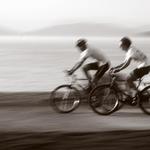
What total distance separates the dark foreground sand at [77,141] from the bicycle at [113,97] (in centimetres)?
246

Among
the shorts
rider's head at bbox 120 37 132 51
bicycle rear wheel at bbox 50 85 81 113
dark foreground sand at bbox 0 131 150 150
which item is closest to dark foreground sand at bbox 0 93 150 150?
dark foreground sand at bbox 0 131 150 150

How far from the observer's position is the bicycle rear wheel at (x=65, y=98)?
1435 centimetres

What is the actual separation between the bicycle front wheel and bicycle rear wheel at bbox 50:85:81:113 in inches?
25.7

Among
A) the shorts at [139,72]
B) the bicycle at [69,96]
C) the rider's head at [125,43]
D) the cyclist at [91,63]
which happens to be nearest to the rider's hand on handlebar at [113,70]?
the cyclist at [91,63]

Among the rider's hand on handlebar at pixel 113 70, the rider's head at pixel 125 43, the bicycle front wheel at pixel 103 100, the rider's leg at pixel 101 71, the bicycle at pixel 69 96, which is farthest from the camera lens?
the bicycle at pixel 69 96

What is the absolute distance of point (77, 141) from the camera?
10469 millimetres

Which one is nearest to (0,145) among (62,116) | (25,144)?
(25,144)

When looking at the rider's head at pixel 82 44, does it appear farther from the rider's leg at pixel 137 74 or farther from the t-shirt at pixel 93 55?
the rider's leg at pixel 137 74

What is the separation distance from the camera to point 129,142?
10.3 m

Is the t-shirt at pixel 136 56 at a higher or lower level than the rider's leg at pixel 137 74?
higher

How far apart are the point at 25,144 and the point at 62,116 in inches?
152

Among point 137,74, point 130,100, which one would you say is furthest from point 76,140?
point 130,100

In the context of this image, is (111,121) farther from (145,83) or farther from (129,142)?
(129,142)

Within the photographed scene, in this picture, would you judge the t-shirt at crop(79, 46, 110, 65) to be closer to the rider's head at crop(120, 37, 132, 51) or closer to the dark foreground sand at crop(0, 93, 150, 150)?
the rider's head at crop(120, 37, 132, 51)
